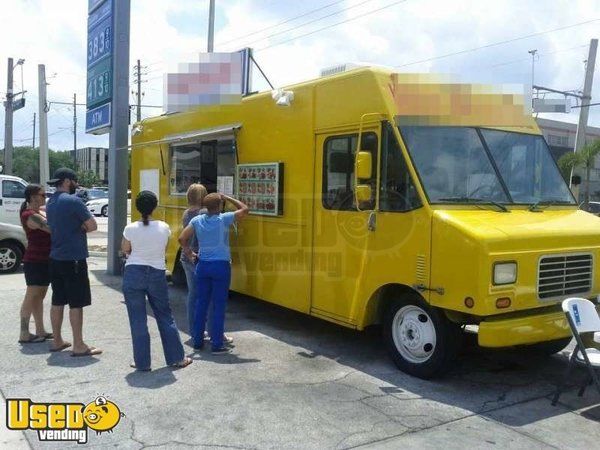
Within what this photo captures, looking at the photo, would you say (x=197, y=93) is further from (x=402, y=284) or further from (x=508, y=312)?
(x=508, y=312)

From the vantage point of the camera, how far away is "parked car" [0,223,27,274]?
436 inches

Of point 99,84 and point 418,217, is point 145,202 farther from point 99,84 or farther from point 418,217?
point 99,84

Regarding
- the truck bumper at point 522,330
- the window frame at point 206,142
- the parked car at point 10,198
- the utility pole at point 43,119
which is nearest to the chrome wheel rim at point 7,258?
the parked car at point 10,198

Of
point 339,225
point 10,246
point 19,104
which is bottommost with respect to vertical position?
point 10,246

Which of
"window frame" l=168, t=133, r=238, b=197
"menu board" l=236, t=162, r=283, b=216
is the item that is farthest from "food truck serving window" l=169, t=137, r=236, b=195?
"menu board" l=236, t=162, r=283, b=216

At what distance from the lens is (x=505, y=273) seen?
4793 millimetres

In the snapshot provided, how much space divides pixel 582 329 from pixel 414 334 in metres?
1.41

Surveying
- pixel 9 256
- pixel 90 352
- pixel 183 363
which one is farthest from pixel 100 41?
pixel 183 363

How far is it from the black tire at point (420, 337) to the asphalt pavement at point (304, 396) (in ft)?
0.48

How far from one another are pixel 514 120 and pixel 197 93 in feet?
15.7

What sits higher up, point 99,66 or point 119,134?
point 99,66

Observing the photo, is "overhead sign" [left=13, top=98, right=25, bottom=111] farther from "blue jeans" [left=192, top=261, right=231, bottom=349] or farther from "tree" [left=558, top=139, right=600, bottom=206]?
"blue jeans" [left=192, top=261, right=231, bottom=349]

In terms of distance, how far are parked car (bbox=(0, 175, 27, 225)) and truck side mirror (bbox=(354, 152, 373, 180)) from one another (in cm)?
1166

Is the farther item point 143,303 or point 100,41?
point 100,41
